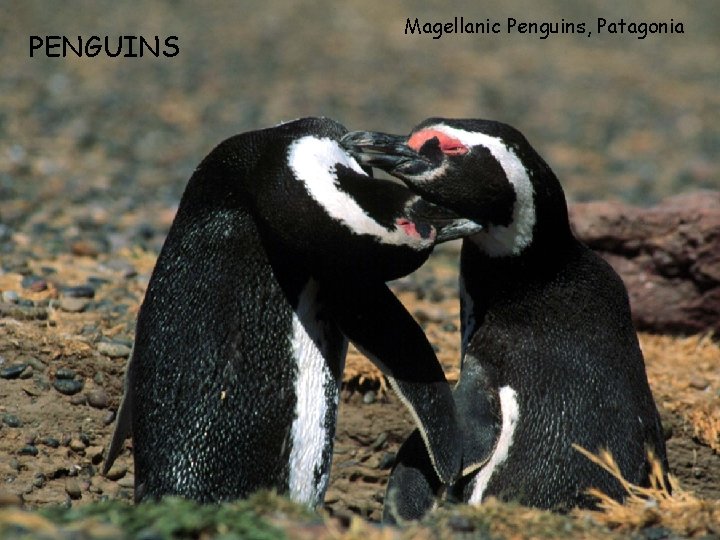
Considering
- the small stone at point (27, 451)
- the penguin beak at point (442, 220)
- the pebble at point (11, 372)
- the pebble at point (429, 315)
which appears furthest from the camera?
the pebble at point (429, 315)

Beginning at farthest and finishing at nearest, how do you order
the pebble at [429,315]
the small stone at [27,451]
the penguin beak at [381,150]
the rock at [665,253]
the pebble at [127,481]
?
the pebble at [429,315] → the rock at [665,253] → the pebble at [127,481] → the small stone at [27,451] → the penguin beak at [381,150]

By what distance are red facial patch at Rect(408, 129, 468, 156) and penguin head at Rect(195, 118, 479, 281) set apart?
313mm

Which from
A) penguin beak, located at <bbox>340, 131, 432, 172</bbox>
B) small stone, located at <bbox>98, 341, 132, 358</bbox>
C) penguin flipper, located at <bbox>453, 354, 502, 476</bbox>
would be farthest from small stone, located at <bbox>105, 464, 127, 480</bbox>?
penguin beak, located at <bbox>340, 131, 432, 172</bbox>

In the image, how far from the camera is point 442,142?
4.60 meters

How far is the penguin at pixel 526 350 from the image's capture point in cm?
447

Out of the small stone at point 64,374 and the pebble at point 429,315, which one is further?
the pebble at point 429,315

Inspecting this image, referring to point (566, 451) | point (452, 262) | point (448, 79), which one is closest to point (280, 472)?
point (566, 451)

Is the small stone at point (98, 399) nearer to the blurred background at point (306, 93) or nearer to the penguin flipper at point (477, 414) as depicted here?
the penguin flipper at point (477, 414)

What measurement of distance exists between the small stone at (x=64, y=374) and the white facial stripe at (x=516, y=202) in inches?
80.2

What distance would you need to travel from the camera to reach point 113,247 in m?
7.75

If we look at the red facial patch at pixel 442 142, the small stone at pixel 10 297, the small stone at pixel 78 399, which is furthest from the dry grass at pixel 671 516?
the small stone at pixel 10 297

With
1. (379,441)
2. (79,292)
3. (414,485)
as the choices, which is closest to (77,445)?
(79,292)

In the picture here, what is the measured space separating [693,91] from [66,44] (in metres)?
7.67

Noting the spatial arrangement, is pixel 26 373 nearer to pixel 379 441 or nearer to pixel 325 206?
pixel 379 441
